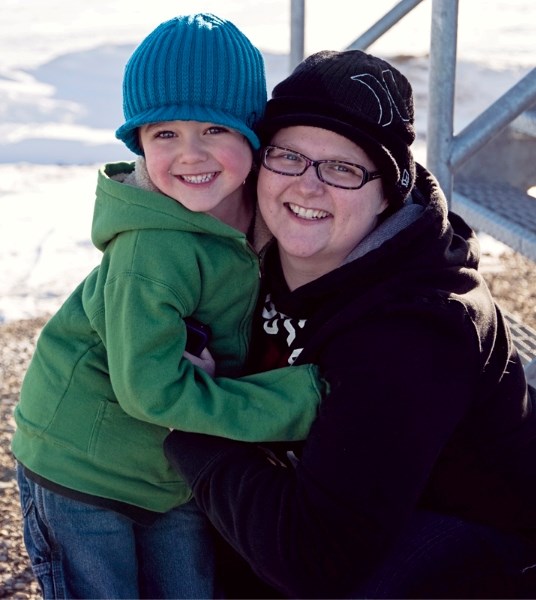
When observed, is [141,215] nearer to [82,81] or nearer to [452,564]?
[452,564]

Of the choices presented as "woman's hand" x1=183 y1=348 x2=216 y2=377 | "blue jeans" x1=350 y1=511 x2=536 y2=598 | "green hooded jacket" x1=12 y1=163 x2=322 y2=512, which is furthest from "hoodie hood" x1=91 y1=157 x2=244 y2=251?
"blue jeans" x1=350 y1=511 x2=536 y2=598

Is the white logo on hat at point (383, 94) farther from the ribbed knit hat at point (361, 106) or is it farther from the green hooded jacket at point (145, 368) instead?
the green hooded jacket at point (145, 368)

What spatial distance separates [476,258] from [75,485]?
3.50 feet

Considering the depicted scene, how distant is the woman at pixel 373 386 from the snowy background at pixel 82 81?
3.92 metres

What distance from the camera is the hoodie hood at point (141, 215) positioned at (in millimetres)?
2244

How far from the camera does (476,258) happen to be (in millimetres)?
2279

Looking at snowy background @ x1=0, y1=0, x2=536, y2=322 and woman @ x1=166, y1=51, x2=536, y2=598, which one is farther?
snowy background @ x1=0, y1=0, x2=536, y2=322

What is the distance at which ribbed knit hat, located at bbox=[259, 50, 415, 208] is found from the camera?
2.16 metres

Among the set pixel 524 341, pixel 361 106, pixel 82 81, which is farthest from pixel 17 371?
pixel 82 81

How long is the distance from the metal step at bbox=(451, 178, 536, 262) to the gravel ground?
1.76 m

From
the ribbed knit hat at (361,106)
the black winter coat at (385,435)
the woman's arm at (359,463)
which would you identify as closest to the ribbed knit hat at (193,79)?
the ribbed knit hat at (361,106)

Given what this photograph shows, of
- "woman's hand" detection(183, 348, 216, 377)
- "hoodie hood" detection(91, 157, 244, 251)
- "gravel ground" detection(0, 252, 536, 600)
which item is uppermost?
"hoodie hood" detection(91, 157, 244, 251)

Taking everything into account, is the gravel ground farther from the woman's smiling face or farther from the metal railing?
the metal railing

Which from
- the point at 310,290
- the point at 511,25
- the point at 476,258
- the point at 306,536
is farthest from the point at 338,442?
the point at 511,25
